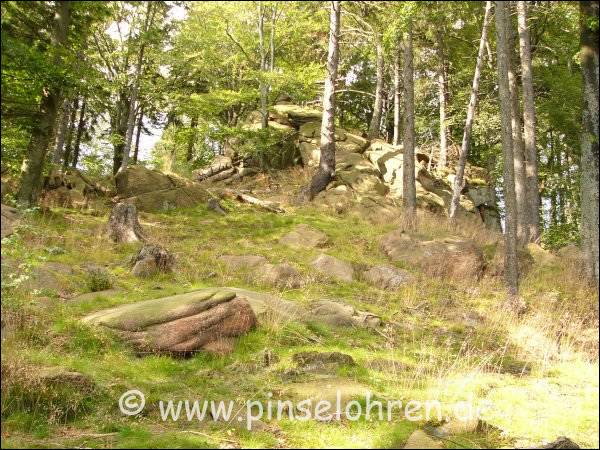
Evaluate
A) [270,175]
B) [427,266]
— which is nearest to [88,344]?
[427,266]

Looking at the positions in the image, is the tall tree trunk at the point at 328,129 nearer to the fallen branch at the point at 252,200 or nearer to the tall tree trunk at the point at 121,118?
the fallen branch at the point at 252,200

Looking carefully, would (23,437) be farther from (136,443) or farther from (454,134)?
(454,134)

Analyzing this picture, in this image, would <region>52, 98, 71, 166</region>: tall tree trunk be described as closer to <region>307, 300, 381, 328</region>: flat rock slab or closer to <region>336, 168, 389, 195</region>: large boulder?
<region>336, 168, 389, 195</region>: large boulder

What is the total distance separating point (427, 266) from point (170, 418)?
9473mm

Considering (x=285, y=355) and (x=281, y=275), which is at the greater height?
(x=281, y=275)

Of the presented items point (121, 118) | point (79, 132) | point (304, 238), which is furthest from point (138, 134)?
point (304, 238)

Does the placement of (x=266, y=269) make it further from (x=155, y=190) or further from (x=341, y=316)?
(x=155, y=190)

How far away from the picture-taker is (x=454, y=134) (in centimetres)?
3162

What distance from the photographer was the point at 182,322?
7.30m

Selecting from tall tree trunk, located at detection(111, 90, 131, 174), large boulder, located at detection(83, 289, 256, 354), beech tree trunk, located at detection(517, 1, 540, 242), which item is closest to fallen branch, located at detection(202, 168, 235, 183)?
tall tree trunk, located at detection(111, 90, 131, 174)

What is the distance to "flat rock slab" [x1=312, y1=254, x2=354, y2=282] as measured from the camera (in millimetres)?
12453

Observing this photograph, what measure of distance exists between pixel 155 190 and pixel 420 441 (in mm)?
14617

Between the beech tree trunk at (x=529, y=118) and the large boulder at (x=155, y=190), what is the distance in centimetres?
1252

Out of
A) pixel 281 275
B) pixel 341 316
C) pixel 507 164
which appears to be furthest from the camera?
pixel 281 275
